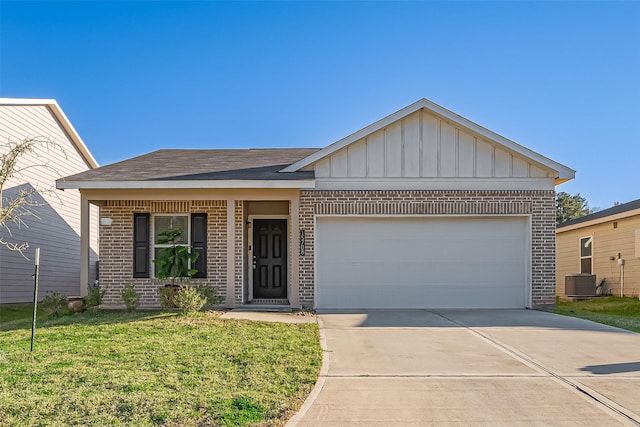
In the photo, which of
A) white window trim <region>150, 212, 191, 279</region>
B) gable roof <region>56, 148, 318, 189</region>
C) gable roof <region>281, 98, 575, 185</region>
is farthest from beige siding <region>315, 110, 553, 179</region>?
white window trim <region>150, 212, 191, 279</region>

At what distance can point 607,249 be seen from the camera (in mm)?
18891

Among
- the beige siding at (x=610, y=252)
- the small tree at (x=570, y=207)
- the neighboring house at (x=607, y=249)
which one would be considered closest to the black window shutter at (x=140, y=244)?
the neighboring house at (x=607, y=249)

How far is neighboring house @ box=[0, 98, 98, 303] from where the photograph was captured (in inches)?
639

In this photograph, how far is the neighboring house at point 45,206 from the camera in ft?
53.3

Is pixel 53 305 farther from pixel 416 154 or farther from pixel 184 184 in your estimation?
pixel 416 154

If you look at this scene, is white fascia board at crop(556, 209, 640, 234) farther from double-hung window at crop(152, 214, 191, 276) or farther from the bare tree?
the bare tree

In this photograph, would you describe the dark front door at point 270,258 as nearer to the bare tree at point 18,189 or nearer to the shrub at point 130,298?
the shrub at point 130,298

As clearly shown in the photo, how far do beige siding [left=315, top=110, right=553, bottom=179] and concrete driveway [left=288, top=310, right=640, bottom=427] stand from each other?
3.98 meters

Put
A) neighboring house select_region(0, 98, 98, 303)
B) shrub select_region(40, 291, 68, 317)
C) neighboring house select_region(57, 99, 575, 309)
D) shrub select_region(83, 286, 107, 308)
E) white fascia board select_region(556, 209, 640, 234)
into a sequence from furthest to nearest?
white fascia board select_region(556, 209, 640, 234)
neighboring house select_region(0, 98, 98, 303)
neighboring house select_region(57, 99, 575, 309)
shrub select_region(83, 286, 107, 308)
shrub select_region(40, 291, 68, 317)

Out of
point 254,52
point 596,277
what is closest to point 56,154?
point 254,52

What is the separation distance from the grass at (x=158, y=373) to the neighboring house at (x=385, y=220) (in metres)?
3.40

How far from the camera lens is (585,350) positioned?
26.3 ft

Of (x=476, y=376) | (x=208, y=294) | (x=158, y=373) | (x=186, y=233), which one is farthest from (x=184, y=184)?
(x=476, y=376)

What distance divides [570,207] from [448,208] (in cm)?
3700
